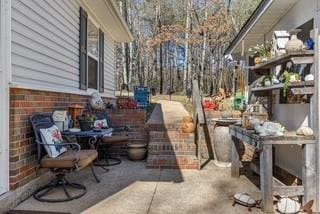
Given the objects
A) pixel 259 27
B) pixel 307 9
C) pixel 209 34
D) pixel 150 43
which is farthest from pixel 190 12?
pixel 307 9

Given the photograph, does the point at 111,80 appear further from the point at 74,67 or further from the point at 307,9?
the point at 307,9

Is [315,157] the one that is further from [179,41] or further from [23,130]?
[179,41]

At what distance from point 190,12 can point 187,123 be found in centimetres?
1532

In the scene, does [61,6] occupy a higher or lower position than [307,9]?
higher

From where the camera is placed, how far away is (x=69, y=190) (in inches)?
183

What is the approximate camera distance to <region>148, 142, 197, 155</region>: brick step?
21.1 ft

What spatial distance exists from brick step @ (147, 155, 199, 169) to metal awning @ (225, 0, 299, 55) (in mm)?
2530

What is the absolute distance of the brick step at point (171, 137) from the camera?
6.68 m

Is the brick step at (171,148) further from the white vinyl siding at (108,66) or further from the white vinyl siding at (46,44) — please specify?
the white vinyl siding at (108,66)

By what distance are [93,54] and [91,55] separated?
0.27 meters

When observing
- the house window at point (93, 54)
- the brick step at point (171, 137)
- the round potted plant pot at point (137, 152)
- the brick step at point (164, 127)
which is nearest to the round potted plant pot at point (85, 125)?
the round potted plant pot at point (137, 152)

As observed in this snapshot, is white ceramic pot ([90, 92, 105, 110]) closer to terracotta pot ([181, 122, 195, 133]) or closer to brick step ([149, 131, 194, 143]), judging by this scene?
brick step ([149, 131, 194, 143])

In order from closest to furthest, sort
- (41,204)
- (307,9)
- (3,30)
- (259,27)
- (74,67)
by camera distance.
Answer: (3,30)
(41,204)
(307,9)
(259,27)
(74,67)

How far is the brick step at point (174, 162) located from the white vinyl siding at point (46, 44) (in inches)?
76.9
